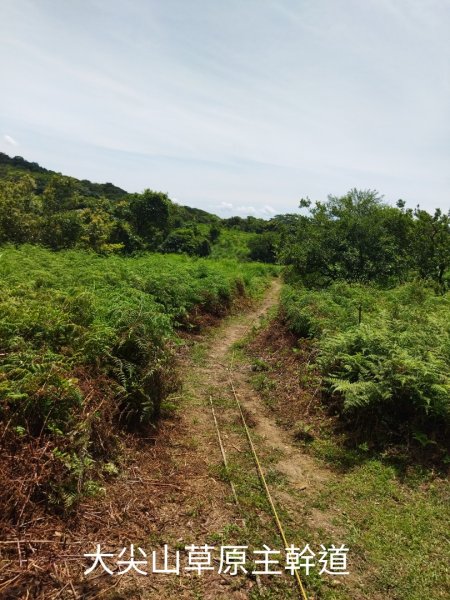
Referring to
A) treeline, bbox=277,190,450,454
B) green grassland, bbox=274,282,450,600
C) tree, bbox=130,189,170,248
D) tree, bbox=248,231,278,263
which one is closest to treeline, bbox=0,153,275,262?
tree, bbox=130,189,170,248

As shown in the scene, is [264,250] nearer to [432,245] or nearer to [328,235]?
[328,235]

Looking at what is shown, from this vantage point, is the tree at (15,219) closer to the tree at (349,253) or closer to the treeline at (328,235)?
the treeline at (328,235)

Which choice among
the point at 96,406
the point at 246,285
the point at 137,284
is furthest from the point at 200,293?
the point at 96,406

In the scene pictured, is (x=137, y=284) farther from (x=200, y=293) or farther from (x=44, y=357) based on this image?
(x=44, y=357)

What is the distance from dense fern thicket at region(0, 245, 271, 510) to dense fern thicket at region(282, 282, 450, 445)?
330 centimetres

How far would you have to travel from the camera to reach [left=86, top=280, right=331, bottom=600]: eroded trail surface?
3.75 m

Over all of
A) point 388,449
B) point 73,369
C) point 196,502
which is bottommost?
point 196,502

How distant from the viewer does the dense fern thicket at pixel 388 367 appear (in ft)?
20.9

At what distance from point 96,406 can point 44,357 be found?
38.0 inches

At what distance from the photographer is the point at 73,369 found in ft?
18.0

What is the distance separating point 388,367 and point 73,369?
5.21 metres

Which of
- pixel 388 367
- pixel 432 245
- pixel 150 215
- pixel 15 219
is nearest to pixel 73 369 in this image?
pixel 388 367

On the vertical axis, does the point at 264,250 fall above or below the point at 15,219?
above

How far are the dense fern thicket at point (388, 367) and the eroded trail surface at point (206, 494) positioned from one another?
4.46ft
